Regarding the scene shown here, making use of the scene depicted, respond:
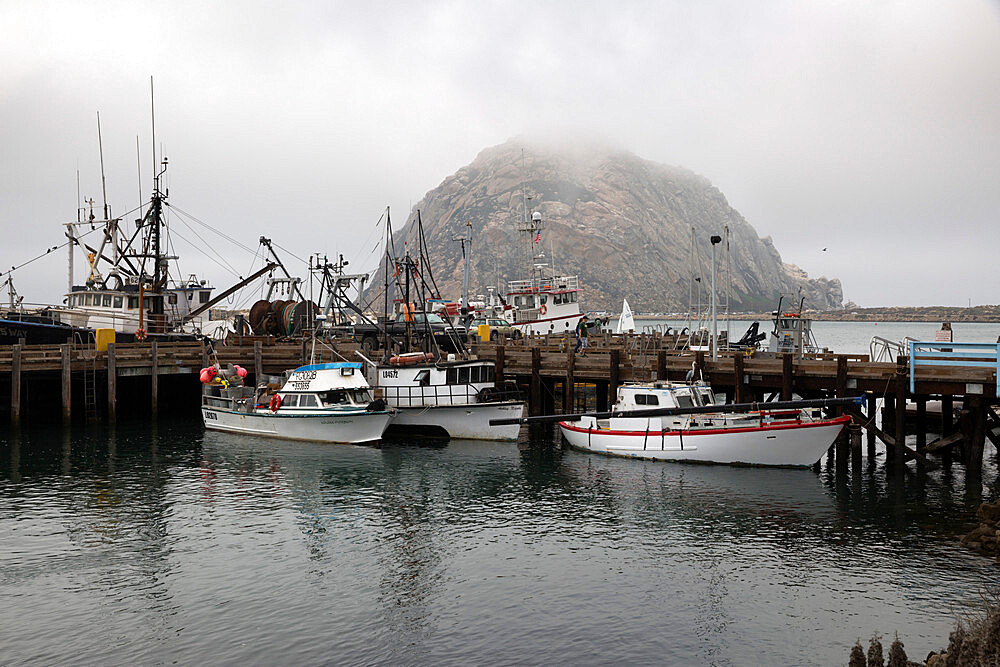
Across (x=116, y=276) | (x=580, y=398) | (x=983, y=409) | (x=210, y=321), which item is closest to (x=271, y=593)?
(x=983, y=409)

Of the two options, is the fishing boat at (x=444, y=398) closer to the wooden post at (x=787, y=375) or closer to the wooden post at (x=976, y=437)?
the wooden post at (x=787, y=375)

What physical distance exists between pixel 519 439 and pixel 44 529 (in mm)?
22209

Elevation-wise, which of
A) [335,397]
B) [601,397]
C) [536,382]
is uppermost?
[536,382]

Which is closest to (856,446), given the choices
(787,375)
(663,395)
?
(787,375)

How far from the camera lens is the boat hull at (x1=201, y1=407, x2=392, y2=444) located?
37.1 m

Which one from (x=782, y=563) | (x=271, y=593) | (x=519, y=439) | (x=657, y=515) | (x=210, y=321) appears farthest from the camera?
(x=210, y=321)

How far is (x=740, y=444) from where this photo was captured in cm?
3109

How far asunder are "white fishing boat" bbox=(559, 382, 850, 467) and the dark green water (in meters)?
0.78

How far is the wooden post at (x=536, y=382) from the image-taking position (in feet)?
135

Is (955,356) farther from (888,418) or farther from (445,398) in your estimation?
(445,398)

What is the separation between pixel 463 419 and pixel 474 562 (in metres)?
17.8

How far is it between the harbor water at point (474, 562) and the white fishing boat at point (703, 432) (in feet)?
2.57

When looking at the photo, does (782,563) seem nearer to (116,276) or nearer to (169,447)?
(169,447)

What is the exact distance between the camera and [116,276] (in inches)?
2216
